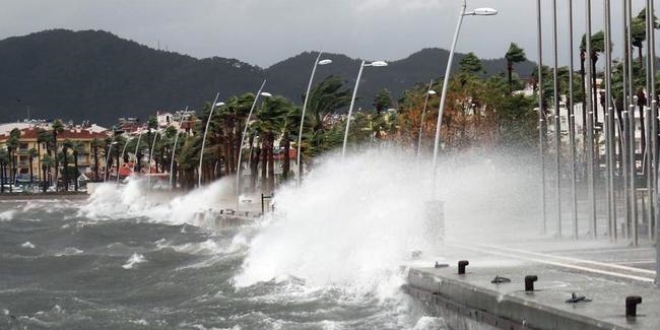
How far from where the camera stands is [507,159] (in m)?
55.3

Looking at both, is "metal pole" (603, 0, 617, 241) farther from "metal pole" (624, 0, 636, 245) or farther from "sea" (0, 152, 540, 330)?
"sea" (0, 152, 540, 330)

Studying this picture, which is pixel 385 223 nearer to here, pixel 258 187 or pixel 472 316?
pixel 472 316

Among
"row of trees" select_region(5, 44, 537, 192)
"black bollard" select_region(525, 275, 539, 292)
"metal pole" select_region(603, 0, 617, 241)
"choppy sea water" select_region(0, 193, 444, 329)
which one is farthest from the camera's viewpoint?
"row of trees" select_region(5, 44, 537, 192)

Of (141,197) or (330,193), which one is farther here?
(141,197)

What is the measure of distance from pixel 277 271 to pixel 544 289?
48.8ft

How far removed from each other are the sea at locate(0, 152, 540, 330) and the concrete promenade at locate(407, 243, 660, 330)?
0.78 meters

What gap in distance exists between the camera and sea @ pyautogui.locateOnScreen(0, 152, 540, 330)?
24797 millimetres

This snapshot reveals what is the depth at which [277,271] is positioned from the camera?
32.6 meters

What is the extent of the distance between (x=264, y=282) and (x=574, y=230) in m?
8.09

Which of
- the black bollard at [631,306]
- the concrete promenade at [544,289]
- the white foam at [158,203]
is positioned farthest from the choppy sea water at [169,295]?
the white foam at [158,203]

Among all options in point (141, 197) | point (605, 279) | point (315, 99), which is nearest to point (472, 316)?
point (605, 279)

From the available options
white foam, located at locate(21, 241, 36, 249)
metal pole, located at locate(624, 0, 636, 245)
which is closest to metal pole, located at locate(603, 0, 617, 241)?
metal pole, located at locate(624, 0, 636, 245)

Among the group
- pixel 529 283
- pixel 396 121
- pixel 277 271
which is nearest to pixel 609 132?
pixel 277 271

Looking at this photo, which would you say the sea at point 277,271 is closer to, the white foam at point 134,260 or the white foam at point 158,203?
the white foam at point 134,260
